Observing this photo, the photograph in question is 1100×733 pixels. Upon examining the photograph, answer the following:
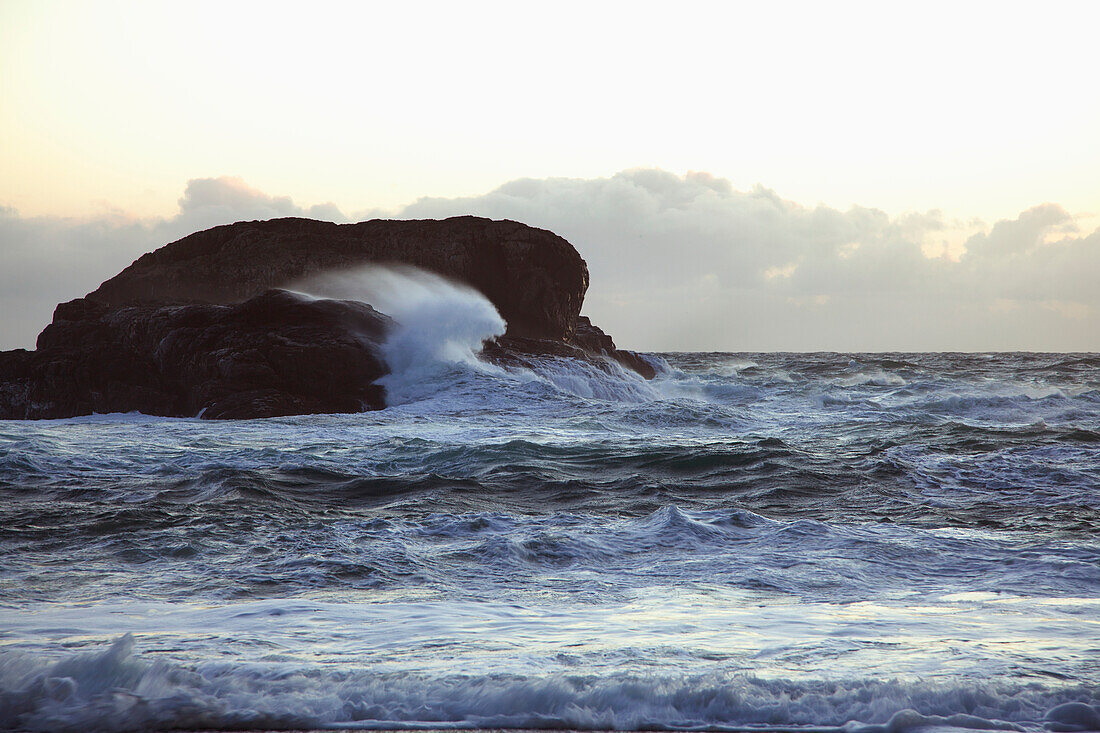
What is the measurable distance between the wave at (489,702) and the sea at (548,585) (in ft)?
0.04

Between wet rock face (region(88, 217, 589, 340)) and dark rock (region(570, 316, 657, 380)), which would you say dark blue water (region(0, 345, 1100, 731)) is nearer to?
wet rock face (region(88, 217, 589, 340))

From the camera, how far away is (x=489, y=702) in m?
3.28

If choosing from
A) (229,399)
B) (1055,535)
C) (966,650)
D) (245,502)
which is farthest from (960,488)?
(229,399)

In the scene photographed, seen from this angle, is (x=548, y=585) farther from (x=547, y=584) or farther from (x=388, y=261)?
(x=388, y=261)

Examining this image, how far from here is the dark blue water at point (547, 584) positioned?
3.28 m

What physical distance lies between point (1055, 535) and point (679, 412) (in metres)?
11.2

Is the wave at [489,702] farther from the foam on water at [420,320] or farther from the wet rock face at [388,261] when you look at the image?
the wet rock face at [388,261]

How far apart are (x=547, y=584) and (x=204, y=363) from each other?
57.6 feet

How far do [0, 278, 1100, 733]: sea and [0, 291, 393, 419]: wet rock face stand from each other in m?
6.49

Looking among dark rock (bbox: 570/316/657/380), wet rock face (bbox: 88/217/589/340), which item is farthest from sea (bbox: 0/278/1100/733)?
dark rock (bbox: 570/316/657/380)

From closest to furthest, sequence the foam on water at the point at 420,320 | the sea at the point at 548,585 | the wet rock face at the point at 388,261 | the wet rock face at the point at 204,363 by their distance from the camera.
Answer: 1. the sea at the point at 548,585
2. the wet rock face at the point at 204,363
3. the foam on water at the point at 420,320
4. the wet rock face at the point at 388,261

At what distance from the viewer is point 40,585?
5.17m

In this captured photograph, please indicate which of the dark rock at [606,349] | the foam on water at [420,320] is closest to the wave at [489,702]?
the foam on water at [420,320]

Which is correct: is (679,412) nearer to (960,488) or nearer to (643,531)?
(960,488)
